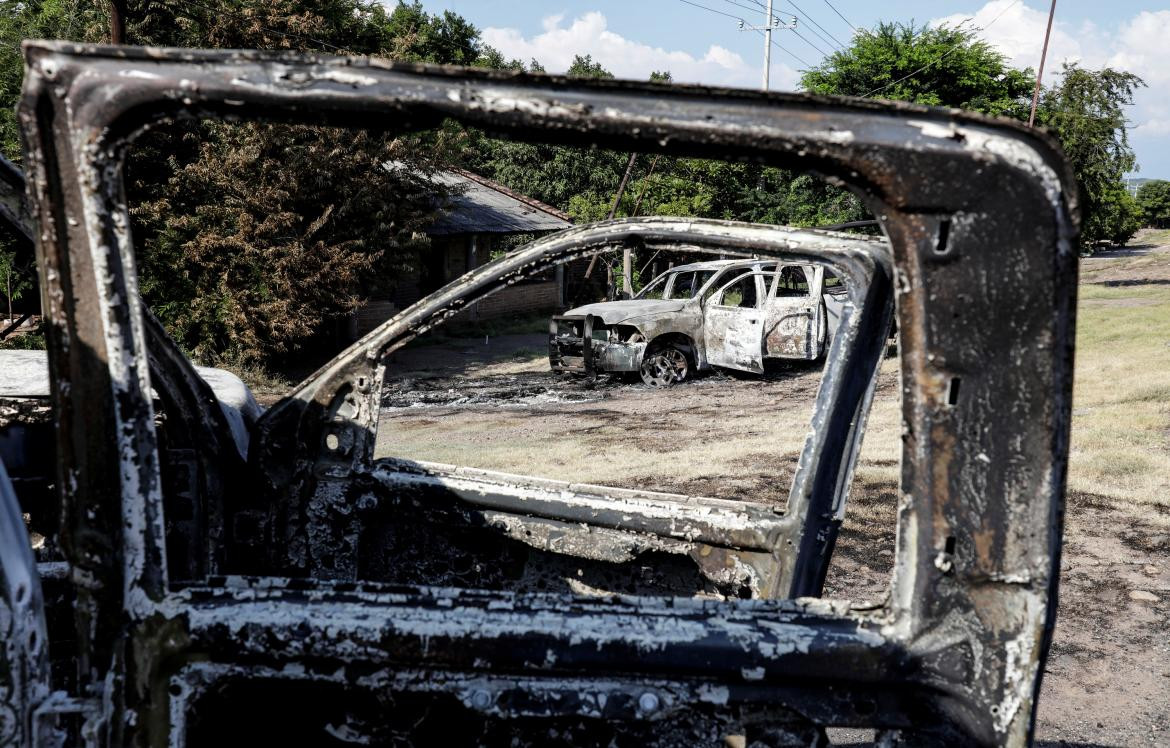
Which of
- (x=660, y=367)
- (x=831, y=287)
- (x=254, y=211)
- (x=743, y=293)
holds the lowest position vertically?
(x=660, y=367)

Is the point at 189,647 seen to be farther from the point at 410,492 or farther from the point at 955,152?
the point at 410,492

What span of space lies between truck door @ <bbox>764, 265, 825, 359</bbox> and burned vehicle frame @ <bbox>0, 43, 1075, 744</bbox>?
37.3 feet

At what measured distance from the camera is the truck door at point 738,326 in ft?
41.3

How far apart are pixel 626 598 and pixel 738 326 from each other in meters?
11.5

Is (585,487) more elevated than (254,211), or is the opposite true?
(254,211)

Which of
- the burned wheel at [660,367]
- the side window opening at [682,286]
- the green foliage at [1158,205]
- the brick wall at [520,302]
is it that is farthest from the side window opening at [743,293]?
the green foliage at [1158,205]

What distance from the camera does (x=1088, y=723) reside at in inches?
141

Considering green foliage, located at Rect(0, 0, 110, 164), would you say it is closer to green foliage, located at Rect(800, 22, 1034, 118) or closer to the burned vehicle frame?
the burned vehicle frame

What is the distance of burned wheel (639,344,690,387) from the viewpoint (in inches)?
506

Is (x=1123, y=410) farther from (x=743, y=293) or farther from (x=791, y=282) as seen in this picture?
(x=743, y=293)

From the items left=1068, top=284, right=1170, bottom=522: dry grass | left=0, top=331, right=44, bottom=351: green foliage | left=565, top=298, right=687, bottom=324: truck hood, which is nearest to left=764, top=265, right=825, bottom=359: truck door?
left=565, top=298, right=687, bottom=324: truck hood

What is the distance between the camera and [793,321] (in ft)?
41.4

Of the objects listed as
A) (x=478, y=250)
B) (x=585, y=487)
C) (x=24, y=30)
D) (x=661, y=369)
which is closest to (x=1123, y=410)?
(x=661, y=369)

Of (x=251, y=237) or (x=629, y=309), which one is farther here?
(x=251, y=237)
